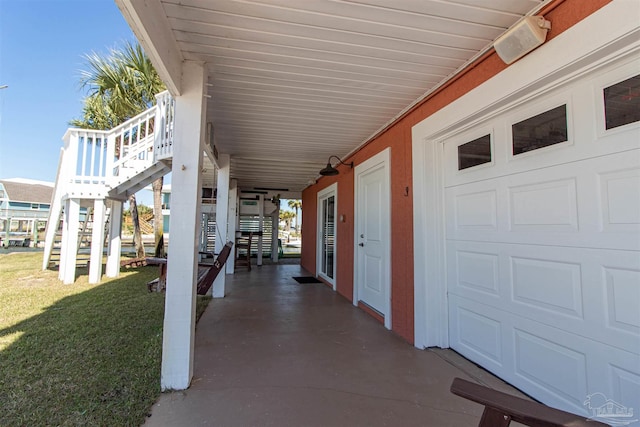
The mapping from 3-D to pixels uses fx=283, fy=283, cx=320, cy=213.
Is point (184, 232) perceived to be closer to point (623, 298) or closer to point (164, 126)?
point (623, 298)

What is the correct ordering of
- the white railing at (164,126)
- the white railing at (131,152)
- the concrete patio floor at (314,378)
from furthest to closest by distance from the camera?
the white railing at (131,152)
the white railing at (164,126)
the concrete patio floor at (314,378)

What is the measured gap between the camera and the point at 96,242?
601 cm

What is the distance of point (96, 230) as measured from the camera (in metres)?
6.00

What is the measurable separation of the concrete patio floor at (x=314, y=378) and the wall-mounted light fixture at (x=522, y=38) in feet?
7.76

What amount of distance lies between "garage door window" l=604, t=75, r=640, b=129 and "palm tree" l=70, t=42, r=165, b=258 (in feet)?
25.0

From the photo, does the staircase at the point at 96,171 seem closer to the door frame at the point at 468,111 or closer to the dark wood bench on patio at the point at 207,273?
the dark wood bench on patio at the point at 207,273

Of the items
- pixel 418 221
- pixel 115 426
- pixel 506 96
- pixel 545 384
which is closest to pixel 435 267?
pixel 418 221

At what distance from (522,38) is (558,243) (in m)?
1.32

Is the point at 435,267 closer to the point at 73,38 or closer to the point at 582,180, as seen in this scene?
the point at 582,180

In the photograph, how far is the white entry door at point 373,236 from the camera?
3.69 m

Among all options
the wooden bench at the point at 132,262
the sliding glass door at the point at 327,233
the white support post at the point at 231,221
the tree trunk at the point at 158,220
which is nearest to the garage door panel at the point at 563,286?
the sliding glass door at the point at 327,233

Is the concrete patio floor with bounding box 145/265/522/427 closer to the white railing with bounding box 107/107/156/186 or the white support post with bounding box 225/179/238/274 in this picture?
the white support post with bounding box 225/179/238/274

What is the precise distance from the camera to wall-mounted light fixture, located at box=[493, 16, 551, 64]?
67.6 inches

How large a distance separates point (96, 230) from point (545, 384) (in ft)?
24.7
